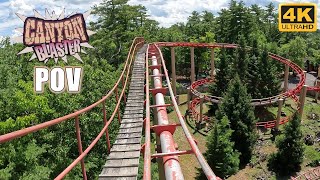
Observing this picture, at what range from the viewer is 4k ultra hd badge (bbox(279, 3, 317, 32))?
19.6m

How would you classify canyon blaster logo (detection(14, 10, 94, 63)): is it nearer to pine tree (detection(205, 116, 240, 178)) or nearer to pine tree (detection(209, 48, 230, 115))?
pine tree (detection(205, 116, 240, 178))

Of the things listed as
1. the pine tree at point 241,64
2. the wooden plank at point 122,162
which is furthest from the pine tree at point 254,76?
the wooden plank at point 122,162

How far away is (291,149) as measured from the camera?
64.8 ft

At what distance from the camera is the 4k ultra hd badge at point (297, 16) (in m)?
19.6

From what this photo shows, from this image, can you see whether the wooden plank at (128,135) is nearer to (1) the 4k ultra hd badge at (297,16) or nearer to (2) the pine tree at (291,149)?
(2) the pine tree at (291,149)

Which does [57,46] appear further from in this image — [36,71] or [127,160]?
[127,160]

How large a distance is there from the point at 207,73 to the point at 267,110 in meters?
18.7

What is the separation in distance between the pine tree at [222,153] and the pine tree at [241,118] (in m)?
1.68

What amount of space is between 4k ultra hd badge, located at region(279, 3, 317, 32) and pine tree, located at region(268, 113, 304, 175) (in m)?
5.91

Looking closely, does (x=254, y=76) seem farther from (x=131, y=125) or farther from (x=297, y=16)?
(x=131, y=125)

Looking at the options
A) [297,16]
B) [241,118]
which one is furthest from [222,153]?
[297,16]

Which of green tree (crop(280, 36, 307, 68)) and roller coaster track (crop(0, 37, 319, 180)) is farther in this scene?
green tree (crop(280, 36, 307, 68))

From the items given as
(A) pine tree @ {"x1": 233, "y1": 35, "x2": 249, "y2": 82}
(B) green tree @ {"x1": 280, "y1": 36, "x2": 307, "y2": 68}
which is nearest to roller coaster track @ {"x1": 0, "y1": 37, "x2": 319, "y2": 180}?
(A) pine tree @ {"x1": 233, "y1": 35, "x2": 249, "y2": 82}

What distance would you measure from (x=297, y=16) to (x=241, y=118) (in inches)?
300
